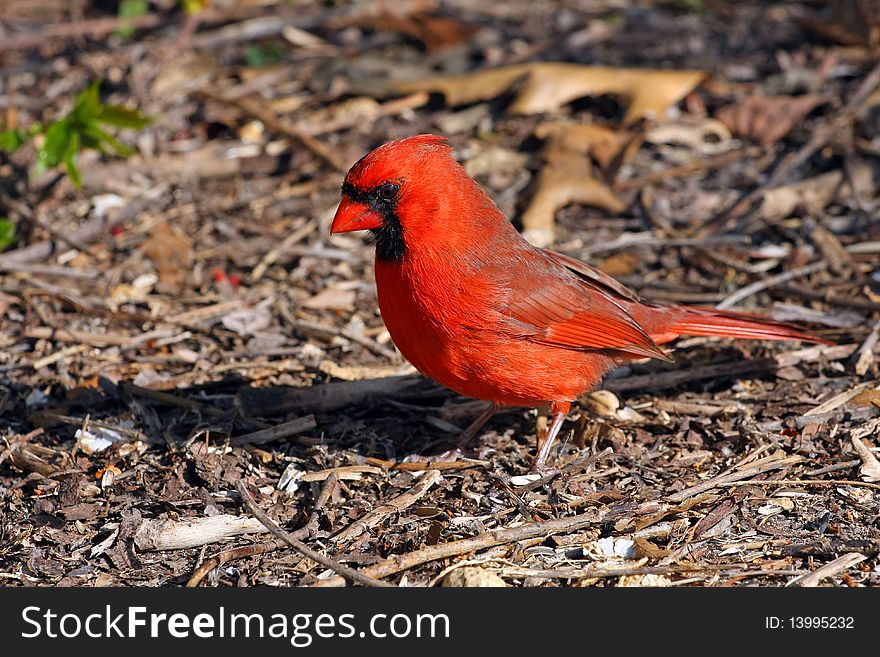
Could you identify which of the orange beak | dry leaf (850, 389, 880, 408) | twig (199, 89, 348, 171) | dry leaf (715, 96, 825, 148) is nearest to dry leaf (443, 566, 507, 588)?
the orange beak

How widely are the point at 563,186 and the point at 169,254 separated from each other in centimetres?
214

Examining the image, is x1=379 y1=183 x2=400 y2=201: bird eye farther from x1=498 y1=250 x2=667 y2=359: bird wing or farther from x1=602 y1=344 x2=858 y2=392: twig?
x1=602 y1=344 x2=858 y2=392: twig

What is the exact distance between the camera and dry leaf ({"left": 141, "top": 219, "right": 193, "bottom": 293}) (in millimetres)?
5727

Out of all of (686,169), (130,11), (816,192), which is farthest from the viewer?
(130,11)

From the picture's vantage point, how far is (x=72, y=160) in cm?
545

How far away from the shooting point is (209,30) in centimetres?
754

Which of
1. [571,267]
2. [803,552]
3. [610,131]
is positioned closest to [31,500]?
[571,267]

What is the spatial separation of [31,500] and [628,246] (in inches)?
127

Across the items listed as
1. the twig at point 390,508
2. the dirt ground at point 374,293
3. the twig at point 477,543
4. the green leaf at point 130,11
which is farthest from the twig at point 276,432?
the green leaf at point 130,11

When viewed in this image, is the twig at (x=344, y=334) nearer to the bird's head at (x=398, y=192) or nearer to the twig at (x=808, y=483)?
the bird's head at (x=398, y=192)

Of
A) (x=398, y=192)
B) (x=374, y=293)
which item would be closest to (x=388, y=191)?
(x=398, y=192)

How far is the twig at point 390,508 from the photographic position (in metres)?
3.92

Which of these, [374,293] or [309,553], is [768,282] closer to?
[374,293]

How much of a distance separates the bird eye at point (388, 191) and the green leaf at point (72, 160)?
6.85 ft
